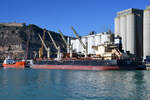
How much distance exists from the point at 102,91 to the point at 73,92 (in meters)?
3.02

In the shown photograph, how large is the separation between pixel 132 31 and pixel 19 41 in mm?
84013

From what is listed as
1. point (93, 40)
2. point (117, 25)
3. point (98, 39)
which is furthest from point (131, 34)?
point (93, 40)

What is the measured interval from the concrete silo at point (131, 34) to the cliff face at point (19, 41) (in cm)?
6676

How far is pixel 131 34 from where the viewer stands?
79688 millimetres

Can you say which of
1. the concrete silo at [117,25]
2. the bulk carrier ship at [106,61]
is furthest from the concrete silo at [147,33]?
the concrete silo at [117,25]

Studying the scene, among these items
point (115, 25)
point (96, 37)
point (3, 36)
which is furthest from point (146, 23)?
point (3, 36)

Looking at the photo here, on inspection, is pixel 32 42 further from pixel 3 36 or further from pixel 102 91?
pixel 102 91

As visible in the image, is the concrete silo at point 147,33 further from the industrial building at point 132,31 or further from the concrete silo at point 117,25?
the concrete silo at point 117,25

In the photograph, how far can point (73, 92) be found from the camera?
78.0ft

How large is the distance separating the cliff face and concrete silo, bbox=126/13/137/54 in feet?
219

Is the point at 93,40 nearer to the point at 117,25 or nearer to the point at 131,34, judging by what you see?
the point at 117,25

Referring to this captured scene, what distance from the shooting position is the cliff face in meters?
136

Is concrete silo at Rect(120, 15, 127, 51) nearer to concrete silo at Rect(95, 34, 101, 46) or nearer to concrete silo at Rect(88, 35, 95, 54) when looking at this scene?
concrete silo at Rect(95, 34, 101, 46)

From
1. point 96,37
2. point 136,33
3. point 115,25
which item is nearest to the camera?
point 136,33
